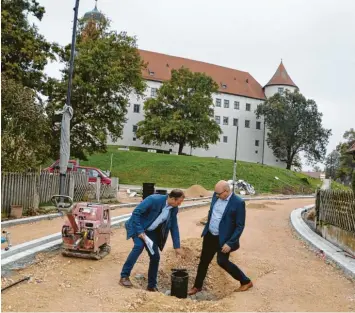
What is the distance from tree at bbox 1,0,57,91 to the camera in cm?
2006

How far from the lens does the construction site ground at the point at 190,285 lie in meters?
5.58

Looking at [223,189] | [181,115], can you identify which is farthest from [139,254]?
[181,115]

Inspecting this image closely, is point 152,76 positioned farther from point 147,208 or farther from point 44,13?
point 147,208

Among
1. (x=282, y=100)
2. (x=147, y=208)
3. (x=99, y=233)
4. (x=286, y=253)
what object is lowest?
(x=286, y=253)

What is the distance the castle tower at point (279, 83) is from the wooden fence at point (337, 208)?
75830 mm

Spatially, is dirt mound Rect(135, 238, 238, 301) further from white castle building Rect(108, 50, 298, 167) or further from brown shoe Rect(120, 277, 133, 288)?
white castle building Rect(108, 50, 298, 167)

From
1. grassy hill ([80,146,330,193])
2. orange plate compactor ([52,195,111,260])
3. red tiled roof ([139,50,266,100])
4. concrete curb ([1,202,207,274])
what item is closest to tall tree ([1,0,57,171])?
concrete curb ([1,202,207,274])

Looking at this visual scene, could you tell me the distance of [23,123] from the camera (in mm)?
17266

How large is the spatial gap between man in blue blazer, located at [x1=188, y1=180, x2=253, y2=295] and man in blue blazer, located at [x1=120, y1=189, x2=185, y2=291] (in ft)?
1.71

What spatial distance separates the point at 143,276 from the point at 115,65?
23715 millimetres

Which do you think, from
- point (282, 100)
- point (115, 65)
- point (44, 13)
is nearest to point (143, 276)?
point (44, 13)

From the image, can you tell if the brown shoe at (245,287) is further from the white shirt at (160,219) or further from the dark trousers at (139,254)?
the white shirt at (160,219)

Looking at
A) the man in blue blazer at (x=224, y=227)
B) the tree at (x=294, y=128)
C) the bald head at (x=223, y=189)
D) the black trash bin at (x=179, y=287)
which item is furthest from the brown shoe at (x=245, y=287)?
the tree at (x=294, y=128)

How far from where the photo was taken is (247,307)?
5949mm
